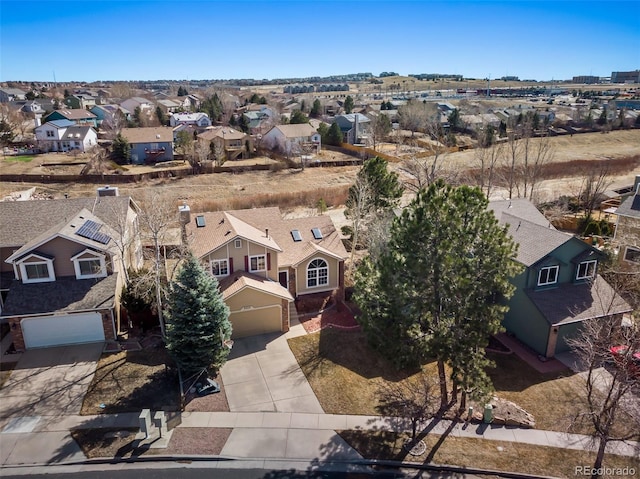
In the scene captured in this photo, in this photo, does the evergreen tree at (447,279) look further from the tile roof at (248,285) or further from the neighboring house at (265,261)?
the neighboring house at (265,261)

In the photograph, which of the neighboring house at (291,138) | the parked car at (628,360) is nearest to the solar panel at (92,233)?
the parked car at (628,360)

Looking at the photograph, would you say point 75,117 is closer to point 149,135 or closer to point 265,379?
point 149,135

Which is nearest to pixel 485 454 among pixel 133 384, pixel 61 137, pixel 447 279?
pixel 447 279

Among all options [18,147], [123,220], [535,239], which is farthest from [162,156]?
[535,239]

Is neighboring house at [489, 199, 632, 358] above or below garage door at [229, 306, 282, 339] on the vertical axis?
above

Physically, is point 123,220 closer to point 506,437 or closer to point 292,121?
point 506,437

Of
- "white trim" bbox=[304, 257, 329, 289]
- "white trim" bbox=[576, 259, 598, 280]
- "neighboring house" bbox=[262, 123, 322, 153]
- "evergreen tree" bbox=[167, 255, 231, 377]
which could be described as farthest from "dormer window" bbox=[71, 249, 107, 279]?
"neighboring house" bbox=[262, 123, 322, 153]

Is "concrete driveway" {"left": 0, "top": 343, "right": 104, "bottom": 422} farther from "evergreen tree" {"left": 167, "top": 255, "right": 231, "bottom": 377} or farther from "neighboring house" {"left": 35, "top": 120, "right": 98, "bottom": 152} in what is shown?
"neighboring house" {"left": 35, "top": 120, "right": 98, "bottom": 152}
